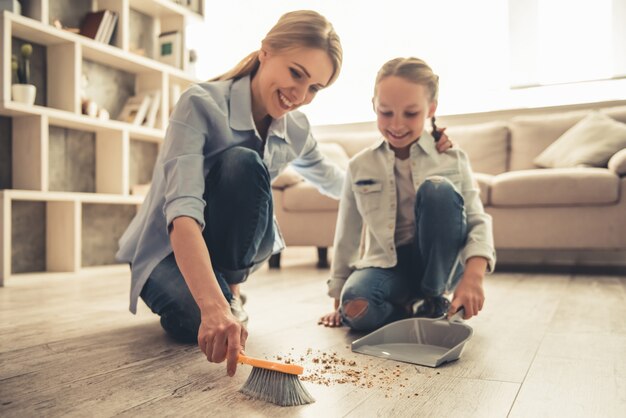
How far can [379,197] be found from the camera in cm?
143

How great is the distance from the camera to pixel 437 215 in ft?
4.22

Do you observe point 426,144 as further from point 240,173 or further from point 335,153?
point 335,153

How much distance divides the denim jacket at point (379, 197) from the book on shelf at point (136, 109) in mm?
2061

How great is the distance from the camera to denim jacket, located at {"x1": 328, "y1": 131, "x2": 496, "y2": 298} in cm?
141

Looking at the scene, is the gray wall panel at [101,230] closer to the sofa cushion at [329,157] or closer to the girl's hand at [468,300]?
the sofa cushion at [329,157]

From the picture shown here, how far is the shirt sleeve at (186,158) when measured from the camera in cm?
97

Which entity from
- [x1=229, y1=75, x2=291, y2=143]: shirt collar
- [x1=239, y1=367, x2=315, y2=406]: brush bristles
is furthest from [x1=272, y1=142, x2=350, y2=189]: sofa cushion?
[x1=239, y1=367, x2=315, y2=406]: brush bristles

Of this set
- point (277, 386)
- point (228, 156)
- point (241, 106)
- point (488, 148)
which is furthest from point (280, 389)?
point (488, 148)

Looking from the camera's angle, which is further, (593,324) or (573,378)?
(593,324)

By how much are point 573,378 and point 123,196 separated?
252 centimetres

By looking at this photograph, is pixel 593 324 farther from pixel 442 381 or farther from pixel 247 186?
pixel 247 186

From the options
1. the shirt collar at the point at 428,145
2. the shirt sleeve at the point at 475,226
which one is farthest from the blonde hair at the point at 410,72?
the shirt sleeve at the point at 475,226

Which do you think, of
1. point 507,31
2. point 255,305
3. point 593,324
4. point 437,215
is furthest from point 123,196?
point 507,31

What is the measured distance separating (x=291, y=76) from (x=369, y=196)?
1.32 ft
